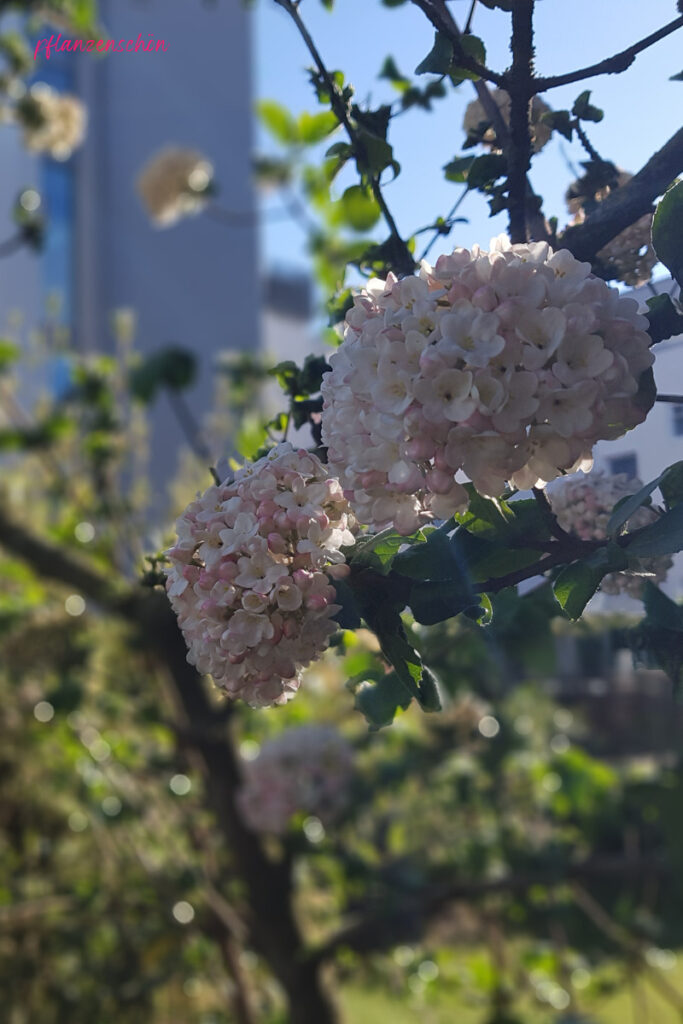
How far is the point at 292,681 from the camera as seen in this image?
471mm

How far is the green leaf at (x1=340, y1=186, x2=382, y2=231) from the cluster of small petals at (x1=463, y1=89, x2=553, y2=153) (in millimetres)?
86

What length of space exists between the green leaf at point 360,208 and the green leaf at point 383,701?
30 centimetres

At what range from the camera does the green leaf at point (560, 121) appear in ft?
1.69

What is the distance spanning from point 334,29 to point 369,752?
176cm

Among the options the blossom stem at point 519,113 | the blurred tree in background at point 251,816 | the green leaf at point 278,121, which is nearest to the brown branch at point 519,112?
the blossom stem at point 519,113

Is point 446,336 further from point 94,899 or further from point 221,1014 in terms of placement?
point 221,1014

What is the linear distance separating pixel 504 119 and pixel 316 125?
42 cm

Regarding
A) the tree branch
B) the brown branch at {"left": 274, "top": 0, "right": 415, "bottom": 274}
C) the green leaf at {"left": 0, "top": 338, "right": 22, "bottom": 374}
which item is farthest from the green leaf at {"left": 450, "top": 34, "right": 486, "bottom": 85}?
the green leaf at {"left": 0, "top": 338, "right": 22, "bottom": 374}

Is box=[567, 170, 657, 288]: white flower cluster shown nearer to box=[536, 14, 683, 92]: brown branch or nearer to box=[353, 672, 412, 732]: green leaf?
box=[536, 14, 683, 92]: brown branch

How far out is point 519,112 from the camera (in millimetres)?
493

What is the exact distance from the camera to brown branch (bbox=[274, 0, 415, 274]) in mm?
588

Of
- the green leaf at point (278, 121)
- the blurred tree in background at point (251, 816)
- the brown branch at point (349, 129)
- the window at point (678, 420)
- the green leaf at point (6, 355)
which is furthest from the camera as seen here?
the green leaf at point (6, 355)

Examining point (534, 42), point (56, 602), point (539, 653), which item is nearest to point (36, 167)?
point (56, 602)

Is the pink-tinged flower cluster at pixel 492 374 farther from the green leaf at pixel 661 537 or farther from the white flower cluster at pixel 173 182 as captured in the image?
the white flower cluster at pixel 173 182
